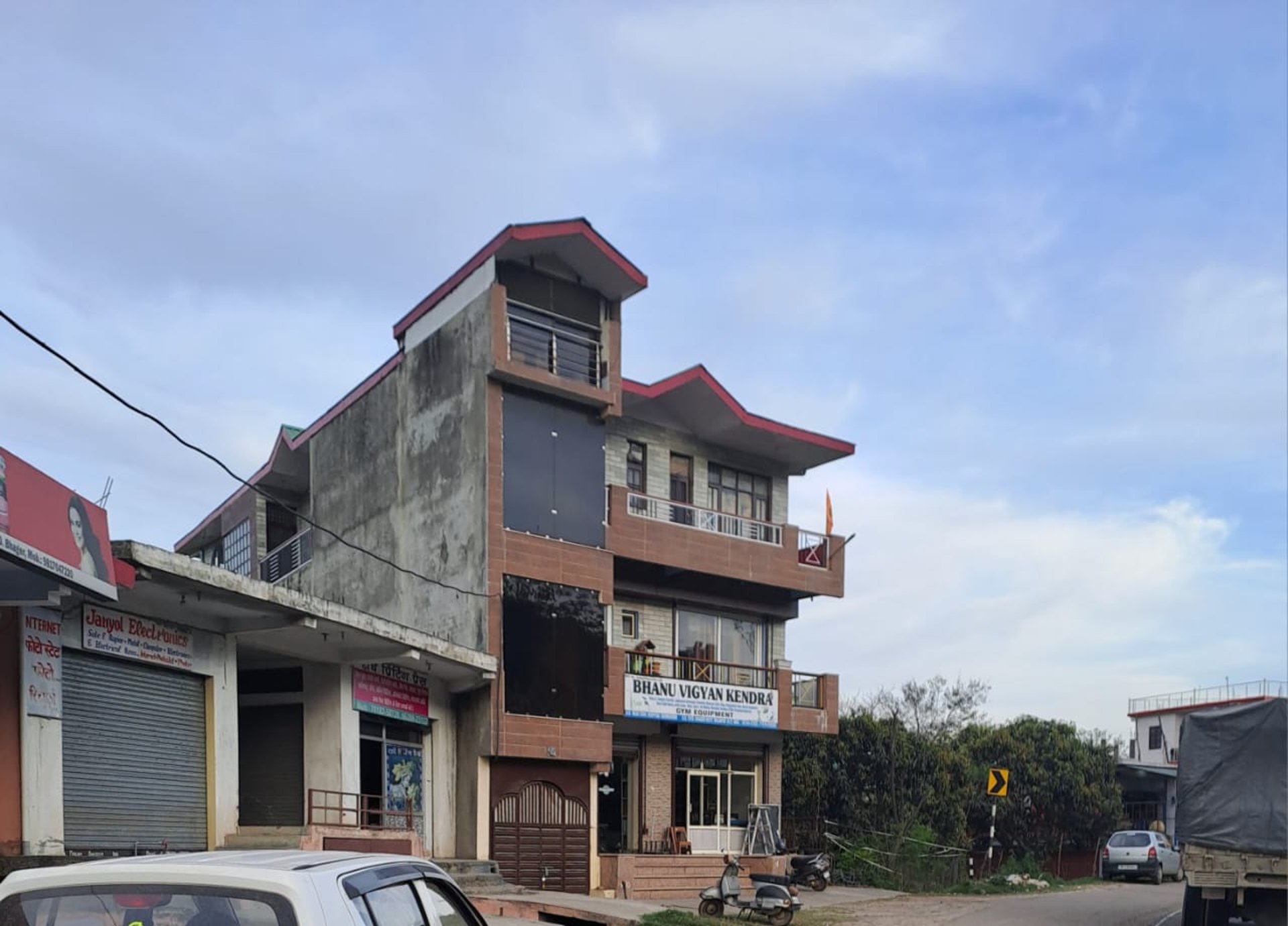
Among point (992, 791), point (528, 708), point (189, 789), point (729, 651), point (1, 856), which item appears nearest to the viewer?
point (1, 856)

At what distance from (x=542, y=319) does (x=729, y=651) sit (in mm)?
9666

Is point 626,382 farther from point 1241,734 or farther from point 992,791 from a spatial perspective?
point 1241,734

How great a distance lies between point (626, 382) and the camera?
28750 millimetres

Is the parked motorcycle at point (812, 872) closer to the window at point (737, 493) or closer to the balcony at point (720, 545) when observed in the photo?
the balcony at point (720, 545)

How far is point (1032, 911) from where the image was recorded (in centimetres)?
2394

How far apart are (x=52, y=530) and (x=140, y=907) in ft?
30.0

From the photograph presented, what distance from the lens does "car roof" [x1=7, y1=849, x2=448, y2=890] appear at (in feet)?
14.6

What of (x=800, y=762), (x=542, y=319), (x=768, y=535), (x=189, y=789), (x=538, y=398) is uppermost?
(x=542, y=319)

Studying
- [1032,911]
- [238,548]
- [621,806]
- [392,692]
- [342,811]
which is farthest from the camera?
[238,548]

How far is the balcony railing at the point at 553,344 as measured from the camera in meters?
26.1

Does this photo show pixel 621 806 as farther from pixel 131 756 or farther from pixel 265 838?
pixel 131 756

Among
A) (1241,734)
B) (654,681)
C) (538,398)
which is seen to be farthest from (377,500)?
(1241,734)

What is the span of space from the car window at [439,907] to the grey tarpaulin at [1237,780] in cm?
1397

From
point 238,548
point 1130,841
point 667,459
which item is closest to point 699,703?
point 667,459
